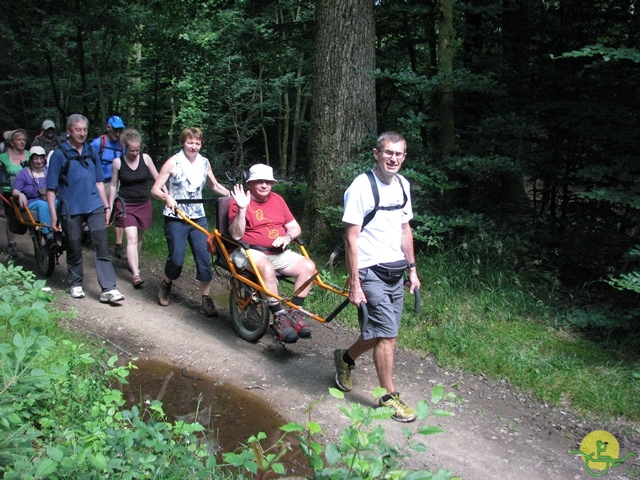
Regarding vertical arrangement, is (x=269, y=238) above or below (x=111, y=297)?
above

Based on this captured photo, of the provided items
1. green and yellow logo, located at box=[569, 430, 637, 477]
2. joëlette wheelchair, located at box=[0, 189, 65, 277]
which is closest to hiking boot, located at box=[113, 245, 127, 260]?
joëlette wheelchair, located at box=[0, 189, 65, 277]

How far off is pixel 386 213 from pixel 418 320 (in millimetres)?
2378

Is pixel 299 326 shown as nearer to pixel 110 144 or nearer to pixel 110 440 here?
pixel 110 440

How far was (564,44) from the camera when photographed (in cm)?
→ 806

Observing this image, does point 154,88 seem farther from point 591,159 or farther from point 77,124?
point 591,159

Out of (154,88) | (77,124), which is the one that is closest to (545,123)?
(77,124)

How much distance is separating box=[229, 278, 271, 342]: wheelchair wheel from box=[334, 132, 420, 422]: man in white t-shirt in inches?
59.2

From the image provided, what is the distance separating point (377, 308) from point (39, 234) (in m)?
5.61

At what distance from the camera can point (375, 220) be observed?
4.67 meters

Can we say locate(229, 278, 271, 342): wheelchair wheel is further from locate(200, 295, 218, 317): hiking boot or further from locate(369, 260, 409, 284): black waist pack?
locate(369, 260, 409, 284): black waist pack

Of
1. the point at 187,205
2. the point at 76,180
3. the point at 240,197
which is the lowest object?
the point at 187,205

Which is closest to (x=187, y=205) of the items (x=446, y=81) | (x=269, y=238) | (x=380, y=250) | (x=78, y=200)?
(x=78, y=200)

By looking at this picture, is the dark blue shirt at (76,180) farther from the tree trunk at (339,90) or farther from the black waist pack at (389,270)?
the black waist pack at (389,270)

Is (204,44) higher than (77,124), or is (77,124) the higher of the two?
(204,44)
